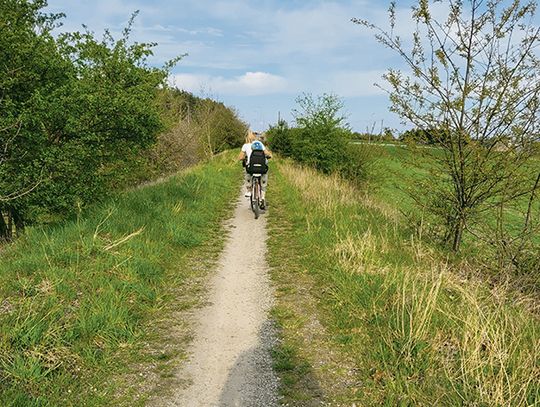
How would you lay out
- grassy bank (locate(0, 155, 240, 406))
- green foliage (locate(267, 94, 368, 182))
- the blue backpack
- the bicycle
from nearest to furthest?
1. grassy bank (locate(0, 155, 240, 406))
2. the blue backpack
3. the bicycle
4. green foliage (locate(267, 94, 368, 182))

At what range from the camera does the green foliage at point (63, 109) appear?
427 inches

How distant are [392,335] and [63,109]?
34.6 feet

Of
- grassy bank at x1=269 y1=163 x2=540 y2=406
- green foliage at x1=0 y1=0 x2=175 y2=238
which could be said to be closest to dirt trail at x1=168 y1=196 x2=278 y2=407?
grassy bank at x1=269 y1=163 x2=540 y2=406

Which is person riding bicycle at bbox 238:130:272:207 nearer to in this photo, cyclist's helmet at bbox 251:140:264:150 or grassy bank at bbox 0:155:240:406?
cyclist's helmet at bbox 251:140:264:150

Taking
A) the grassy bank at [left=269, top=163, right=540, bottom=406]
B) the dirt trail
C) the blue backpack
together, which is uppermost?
the blue backpack

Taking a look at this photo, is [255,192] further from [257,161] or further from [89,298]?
[89,298]

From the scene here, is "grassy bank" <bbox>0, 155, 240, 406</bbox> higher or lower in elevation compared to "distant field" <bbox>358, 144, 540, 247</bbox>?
lower

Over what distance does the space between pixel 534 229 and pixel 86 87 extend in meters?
11.3

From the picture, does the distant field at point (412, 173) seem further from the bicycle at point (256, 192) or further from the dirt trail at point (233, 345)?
the dirt trail at point (233, 345)

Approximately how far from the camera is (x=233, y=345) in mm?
4180

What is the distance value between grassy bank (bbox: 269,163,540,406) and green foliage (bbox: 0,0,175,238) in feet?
24.9

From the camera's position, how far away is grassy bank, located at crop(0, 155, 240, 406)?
336cm

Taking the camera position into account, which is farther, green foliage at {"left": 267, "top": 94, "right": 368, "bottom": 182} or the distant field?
green foliage at {"left": 267, "top": 94, "right": 368, "bottom": 182}

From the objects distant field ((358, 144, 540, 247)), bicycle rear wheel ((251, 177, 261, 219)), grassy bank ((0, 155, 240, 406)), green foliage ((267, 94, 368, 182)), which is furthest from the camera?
green foliage ((267, 94, 368, 182))
